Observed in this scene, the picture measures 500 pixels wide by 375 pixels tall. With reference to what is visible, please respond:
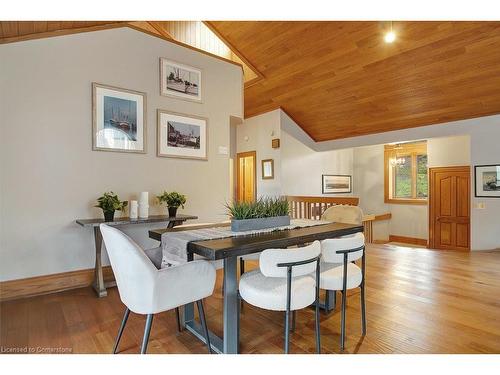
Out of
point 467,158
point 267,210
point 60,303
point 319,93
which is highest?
point 319,93

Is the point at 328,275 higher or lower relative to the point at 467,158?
lower

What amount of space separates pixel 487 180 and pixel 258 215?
4.61m

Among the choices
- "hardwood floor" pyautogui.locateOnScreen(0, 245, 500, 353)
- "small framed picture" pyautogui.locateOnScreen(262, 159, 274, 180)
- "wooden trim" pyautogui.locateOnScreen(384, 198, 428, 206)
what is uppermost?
"small framed picture" pyautogui.locateOnScreen(262, 159, 274, 180)

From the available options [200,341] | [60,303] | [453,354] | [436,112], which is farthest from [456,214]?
[60,303]

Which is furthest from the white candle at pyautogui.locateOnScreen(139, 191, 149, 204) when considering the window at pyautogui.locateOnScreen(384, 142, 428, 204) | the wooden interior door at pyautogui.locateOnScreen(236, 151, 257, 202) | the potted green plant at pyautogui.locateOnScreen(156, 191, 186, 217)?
the window at pyautogui.locateOnScreen(384, 142, 428, 204)

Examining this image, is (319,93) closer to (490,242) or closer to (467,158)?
(467,158)

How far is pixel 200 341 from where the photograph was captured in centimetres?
212

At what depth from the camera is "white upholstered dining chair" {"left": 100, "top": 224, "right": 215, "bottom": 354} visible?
1674 millimetres

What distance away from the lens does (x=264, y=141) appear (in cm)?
650

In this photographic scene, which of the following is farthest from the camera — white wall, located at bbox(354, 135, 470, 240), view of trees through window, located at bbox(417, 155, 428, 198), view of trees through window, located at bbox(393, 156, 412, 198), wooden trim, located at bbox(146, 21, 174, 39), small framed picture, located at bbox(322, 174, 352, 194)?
view of trees through window, located at bbox(393, 156, 412, 198)

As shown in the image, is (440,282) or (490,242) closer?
(440,282)

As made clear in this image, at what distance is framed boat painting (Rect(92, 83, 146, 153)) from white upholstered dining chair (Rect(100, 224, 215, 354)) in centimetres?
204

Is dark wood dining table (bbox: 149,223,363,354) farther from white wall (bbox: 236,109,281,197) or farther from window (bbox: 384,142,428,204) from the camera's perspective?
window (bbox: 384,142,428,204)

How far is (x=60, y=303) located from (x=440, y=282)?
4.06m
